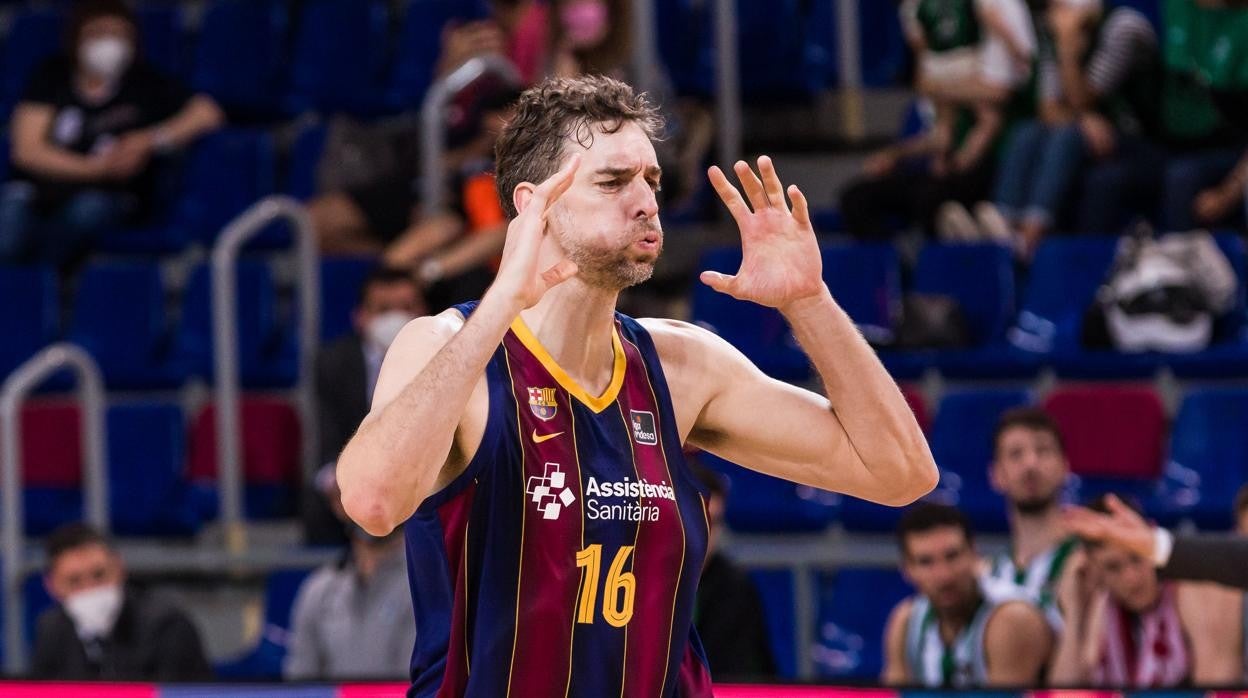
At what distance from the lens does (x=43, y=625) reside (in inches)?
282

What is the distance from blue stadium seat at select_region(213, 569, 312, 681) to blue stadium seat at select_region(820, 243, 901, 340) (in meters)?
2.43

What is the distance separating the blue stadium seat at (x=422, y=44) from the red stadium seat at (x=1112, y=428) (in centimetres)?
443

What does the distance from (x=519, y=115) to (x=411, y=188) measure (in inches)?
252

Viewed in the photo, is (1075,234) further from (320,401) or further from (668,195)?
(320,401)

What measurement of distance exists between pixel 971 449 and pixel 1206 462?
846 millimetres

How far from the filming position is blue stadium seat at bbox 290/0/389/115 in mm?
11219

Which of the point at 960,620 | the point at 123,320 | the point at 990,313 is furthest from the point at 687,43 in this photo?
the point at 960,620

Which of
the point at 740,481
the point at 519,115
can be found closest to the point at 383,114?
the point at 740,481

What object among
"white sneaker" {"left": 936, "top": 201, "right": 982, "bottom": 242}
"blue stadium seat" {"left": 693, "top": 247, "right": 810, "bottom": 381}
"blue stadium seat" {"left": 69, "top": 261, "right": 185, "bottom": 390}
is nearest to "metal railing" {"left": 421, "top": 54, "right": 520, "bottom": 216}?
"blue stadium seat" {"left": 693, "top": 247, "right": 810, "bottom": 381}

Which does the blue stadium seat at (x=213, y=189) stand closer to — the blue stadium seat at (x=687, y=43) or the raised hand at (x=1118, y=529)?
the blue stadium seat at (x=687, y=43)

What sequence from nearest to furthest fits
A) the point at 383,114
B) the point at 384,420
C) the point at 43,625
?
1. the point at 384,420
2. the point at 43,625
3. the point at 383,114

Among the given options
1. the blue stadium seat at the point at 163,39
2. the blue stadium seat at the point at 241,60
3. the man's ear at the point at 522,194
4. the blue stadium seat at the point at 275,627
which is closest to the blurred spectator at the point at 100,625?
the blue stadium seat at the point at 275,627

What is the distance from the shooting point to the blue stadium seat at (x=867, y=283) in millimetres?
8492

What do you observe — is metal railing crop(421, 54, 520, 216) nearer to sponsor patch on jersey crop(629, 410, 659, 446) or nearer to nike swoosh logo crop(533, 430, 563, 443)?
sponsor patch on jersey crop(629, 410, 659, 446)
